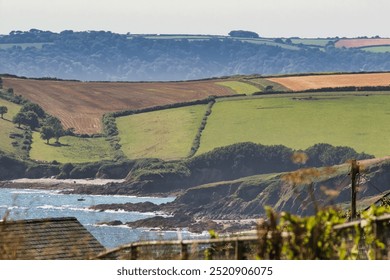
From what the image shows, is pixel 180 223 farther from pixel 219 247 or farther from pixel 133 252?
pixel 219 247

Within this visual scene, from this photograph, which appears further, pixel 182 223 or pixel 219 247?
pixel 182 223

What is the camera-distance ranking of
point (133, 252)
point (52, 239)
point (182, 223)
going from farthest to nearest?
1. point (182, 223)
2. point (52, 239)
3. point (133, 252)

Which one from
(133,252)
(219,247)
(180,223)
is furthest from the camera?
(180,223)

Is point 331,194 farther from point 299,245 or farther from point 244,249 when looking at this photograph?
point 244,249

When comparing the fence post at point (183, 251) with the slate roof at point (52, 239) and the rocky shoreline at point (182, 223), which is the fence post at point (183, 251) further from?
the rocky shoreline at point (182, 223)

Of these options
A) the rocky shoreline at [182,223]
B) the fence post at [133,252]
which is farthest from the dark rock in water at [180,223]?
the fence post at [133,252]

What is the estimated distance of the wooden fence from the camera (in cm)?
1070

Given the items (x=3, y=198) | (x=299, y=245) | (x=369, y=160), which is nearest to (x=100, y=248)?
(x=299, y=245)

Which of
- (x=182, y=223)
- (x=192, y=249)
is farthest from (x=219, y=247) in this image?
(x=182, y=223)

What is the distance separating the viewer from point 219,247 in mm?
12625

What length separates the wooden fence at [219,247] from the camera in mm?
10703
